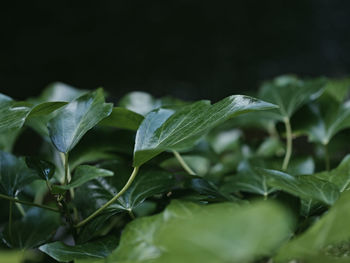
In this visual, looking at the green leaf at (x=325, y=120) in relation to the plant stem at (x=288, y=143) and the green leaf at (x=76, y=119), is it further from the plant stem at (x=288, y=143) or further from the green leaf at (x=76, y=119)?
the green leaf at (x=76, y=119)

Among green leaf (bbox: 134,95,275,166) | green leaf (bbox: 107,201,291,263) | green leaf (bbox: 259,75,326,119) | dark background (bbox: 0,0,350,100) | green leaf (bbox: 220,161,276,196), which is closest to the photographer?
green leaf (bbox: 107,201,291,263)

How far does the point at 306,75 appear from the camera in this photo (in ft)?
5.59

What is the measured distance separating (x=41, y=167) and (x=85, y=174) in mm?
50

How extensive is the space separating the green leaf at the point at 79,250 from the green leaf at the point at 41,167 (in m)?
0.05

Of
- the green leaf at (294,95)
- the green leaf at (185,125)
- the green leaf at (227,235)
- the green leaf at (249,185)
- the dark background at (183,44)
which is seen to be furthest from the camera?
the dark background at (183,44)

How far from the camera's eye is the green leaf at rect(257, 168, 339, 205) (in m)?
0.24

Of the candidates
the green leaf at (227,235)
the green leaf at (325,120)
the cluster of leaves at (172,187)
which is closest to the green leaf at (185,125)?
the cluster of leaves at (172,187)

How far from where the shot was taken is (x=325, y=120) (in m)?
0.48

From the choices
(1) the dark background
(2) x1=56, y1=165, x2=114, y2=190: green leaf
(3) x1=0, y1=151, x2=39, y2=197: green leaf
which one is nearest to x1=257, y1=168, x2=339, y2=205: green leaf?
(2) x1=56, y1=165, x2=114, y2=190: green leaf

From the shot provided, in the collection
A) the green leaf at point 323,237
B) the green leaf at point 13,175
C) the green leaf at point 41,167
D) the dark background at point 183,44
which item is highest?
the green leaf at point 323,237

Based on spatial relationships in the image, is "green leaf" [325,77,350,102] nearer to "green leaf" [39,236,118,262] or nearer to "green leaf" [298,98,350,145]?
"green leaf" [298,98,350,145]

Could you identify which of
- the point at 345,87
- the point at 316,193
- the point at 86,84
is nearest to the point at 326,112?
the point at 345,87

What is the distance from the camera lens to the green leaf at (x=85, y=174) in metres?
0.27

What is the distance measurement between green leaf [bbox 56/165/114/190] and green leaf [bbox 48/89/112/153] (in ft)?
0.11
